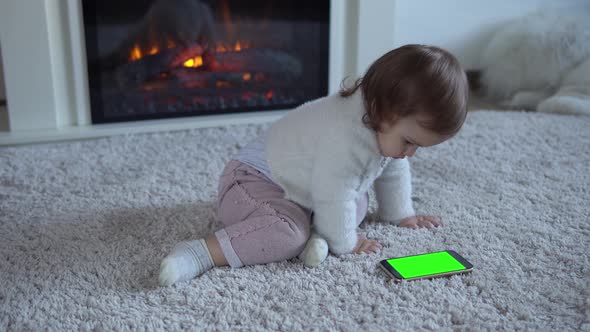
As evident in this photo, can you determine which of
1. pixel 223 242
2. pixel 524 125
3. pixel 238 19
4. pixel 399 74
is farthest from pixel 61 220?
pixel 524 125

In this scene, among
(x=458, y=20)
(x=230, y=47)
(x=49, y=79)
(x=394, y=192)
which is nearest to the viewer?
(x=394, y=192)

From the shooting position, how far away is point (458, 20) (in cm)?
261

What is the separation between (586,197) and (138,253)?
100cm

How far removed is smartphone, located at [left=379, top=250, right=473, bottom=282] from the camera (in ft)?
3.39

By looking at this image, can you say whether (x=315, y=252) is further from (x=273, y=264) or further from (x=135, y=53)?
(x=135, y=53)

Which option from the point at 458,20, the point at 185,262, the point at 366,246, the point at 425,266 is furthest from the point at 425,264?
the point at 458,20

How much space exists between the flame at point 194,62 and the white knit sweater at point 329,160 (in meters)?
0.98

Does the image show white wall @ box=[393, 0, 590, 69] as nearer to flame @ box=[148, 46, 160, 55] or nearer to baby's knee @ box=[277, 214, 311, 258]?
flame @ box=[148, 46, 160, 55]

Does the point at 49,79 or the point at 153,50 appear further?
the point at 153,50

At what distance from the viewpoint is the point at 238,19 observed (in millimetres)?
2076

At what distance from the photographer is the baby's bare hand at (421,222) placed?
124cm

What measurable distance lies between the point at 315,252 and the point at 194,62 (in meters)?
1.18

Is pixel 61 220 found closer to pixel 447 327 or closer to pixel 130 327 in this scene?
pixel 130 327

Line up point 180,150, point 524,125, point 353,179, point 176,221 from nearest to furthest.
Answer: point 353,179 < point 176,221 < point 180,150 < point 524,125
